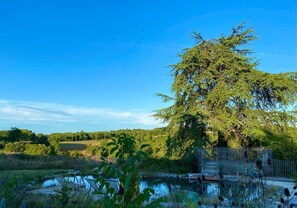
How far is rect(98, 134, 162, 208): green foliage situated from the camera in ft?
6.28

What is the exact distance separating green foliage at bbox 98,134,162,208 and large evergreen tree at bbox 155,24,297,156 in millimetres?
16703

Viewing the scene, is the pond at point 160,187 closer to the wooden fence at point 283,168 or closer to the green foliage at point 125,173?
the green foliage at point 125,173

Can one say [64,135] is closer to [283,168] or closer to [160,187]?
[283,168]

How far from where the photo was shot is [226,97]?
1864 cm

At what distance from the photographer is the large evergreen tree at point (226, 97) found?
728 inches

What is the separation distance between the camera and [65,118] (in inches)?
829

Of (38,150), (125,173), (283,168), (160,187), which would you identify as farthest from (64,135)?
(125,173)

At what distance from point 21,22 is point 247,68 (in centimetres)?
1405

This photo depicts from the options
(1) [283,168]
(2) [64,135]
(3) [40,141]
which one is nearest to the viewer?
(1) [283,168]

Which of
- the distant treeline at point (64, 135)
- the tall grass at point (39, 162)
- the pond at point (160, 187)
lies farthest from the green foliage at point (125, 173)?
the distant treeline at point (64, 135)

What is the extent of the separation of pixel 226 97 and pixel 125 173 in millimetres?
17434

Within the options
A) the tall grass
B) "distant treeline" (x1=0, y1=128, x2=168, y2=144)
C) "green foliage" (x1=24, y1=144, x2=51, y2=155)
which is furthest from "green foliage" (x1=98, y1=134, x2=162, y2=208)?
"green foliage" (x1=24, y1=144, x2=51, y2=155)

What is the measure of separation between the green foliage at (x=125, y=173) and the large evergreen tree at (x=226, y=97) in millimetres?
16703

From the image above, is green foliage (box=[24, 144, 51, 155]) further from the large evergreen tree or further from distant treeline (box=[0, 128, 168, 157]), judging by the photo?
the large evergreen tree
